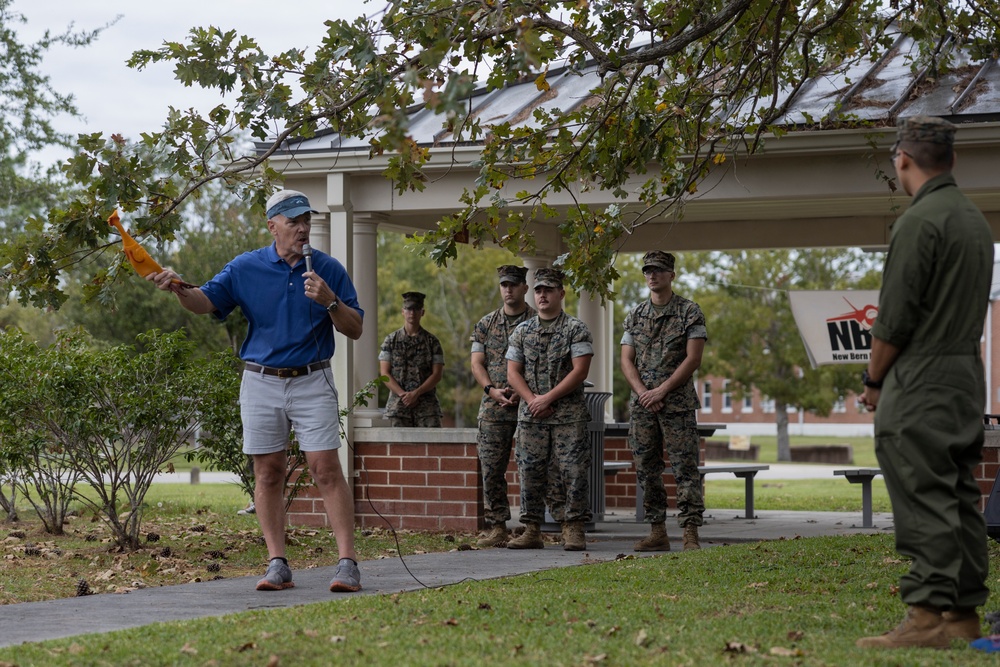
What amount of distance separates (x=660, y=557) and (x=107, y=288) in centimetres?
394

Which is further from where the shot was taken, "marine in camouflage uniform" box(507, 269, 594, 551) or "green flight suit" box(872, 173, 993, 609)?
"marine in camouflage uniform" box(507, 269, 594, 551)

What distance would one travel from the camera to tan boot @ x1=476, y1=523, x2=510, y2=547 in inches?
384

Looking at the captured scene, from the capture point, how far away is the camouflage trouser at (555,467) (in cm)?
946

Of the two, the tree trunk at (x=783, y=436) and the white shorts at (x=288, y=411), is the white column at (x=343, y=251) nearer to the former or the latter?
the white shorts at (x=288, y=411)

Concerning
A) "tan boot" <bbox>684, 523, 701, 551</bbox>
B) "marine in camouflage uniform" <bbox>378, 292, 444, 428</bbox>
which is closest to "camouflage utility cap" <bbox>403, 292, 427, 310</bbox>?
"marine in camouflage uniform" <bbox>378, 292, 444, 428</bbox>

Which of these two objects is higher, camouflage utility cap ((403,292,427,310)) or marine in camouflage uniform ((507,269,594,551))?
camouflage utility cap ((403,292,427,310))

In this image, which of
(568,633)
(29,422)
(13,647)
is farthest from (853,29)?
(13,647)

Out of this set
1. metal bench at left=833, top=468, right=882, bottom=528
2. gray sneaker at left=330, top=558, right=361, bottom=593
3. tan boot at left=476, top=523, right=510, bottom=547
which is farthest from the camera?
metal bench at left=833, top=468, right=882, bottom=528

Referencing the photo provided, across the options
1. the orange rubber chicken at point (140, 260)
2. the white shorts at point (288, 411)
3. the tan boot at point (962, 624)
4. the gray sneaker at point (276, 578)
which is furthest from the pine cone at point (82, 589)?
the tan boot at point (962, 624)

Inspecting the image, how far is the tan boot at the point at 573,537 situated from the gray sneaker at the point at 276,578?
2.98m

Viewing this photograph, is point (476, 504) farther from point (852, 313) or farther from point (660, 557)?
point (852, 313)

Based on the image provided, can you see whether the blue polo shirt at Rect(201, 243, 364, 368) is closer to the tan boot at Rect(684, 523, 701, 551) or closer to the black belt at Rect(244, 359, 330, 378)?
the black belt at Rect(244, 359, 330, 378)

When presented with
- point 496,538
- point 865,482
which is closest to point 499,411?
point 496,538

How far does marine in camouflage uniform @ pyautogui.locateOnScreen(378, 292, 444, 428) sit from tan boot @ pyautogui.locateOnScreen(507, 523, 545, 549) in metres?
2.95
